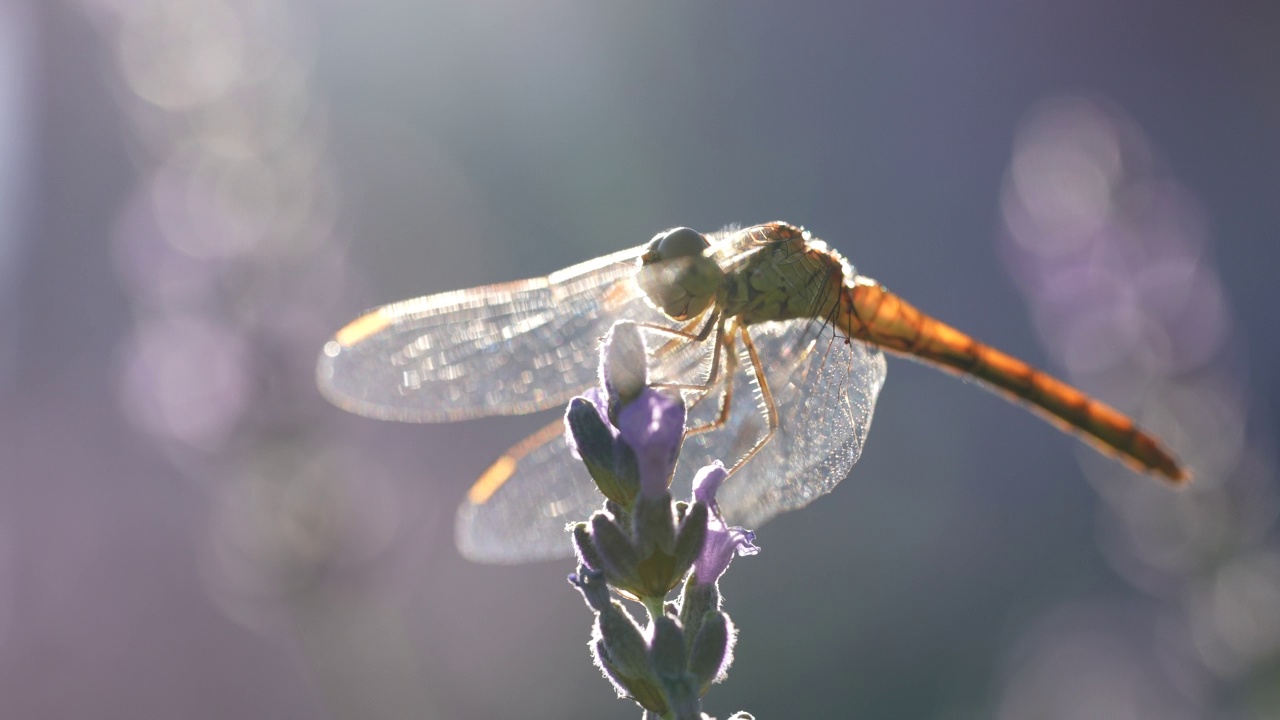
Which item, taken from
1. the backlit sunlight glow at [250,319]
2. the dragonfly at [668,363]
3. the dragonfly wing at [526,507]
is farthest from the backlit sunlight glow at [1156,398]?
the backlit sunlight glow at [250,319]

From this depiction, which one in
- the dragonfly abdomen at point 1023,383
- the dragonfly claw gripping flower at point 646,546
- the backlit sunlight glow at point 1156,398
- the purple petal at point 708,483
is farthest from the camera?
the backlit sunlight glow at point 1156,398

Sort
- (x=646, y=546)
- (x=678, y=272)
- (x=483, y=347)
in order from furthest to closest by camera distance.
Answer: (x=483, y=347) < (x=678, y=272) < (x=646, y=546)

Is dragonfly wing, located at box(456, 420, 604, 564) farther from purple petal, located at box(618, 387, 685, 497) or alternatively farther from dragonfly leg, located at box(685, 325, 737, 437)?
purple petal, located at box(618, 387, 685, 497)

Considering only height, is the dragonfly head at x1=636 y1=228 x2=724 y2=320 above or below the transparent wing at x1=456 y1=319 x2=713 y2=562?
above

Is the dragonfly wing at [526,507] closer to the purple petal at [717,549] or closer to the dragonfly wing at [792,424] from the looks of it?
the dragonfly wing at [792,424]

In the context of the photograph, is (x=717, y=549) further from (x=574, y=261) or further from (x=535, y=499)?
(x=574, y=261)

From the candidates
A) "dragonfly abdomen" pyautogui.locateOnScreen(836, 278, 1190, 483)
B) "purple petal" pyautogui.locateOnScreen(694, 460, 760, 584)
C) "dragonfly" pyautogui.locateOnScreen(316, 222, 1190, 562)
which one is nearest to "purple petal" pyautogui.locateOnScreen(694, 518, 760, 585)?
"purple petal" pyautogui.locateOnScreen(694, 460, 760, 584)

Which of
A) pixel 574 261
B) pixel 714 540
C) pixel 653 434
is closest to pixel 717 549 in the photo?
pixel 714 540
